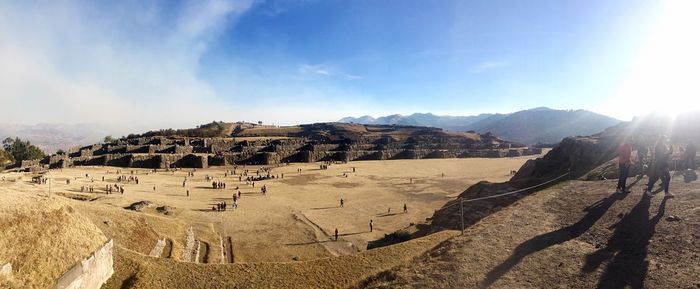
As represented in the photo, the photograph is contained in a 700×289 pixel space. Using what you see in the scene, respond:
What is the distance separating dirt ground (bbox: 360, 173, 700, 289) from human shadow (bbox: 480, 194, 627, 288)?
24mm

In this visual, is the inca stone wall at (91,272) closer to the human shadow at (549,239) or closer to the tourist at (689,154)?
the human shadow at (549,239)

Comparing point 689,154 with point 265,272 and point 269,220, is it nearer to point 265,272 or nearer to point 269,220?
point 265,272

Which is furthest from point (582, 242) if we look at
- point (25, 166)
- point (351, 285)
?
point (25, 166)

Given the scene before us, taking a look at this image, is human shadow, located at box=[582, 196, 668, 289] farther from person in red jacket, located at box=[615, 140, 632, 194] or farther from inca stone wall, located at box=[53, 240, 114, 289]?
inca stone wall, located at box=[53, 240, 114, 289]

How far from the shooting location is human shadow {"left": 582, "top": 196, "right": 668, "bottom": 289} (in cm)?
825

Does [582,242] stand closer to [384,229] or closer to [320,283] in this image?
[320,283]

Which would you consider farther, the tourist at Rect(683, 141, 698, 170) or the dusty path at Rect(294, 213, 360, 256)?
the dusty path at Rect(294, 213, 360, 256)

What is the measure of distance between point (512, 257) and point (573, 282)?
1789 mm

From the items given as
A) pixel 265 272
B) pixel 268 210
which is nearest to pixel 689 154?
pixel 265 272

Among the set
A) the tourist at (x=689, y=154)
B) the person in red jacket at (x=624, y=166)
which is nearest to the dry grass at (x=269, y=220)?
the person in red jacket at (x=624, y=166)

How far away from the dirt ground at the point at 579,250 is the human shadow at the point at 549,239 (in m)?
0.02

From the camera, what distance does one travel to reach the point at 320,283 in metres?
12.3

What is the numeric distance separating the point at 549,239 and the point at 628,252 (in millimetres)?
2002

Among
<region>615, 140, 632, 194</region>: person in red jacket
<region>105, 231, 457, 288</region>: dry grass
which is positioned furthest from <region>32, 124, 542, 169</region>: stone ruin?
<region>615, 140, 632, 194</region>: person in red jacket
